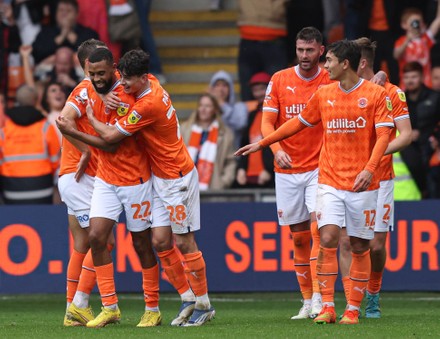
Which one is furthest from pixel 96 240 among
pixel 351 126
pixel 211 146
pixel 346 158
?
pixel 211 146

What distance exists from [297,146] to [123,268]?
375 cm

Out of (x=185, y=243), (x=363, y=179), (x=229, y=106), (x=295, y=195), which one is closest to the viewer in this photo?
(x=363, y=179)

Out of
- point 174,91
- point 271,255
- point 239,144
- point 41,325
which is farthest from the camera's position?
point 174,91

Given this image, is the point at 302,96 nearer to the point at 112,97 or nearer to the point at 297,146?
the point at 297,146

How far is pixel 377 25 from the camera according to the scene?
17.4 m

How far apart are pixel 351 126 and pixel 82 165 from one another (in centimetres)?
225

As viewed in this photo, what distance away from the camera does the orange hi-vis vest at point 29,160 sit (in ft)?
50.1

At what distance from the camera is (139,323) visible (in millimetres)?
10898

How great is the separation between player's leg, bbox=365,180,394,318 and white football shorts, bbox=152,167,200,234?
5.65 feet

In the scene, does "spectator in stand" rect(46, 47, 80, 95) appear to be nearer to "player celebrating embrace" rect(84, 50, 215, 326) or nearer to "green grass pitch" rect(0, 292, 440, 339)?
"green grass pitch" rect(0, 292, 440, 339)

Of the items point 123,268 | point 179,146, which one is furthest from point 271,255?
point 179,146

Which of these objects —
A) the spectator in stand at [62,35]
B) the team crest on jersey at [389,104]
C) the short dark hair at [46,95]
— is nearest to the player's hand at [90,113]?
the team crest on jersey at [389,104]

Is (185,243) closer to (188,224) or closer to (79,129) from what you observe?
(188,224)

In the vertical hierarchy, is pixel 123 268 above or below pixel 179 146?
below
